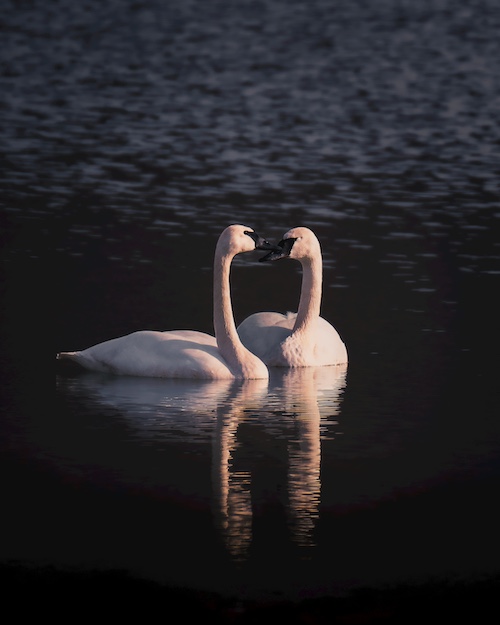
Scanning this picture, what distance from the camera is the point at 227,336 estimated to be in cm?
1226

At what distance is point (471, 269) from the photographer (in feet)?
52.9

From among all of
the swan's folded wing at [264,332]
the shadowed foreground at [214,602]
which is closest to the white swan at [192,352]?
the swan's folded wing at [264,332]

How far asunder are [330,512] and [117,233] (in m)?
9.23

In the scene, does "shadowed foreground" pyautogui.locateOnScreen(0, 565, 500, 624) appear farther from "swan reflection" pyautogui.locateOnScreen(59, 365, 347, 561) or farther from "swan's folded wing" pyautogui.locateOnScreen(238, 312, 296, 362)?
"swan's folded wing" pyautogui.locateOnScreen(238, 312, 296, 362)

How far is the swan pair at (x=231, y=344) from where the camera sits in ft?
39.6

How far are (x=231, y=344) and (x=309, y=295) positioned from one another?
118 cm

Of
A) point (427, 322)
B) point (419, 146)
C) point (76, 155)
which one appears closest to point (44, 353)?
point (427, 322)

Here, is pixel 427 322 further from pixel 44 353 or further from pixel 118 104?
pixel 118 104

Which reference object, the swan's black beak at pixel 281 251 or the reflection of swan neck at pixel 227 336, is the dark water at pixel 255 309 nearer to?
the reflection of swan neck at pixel 227 336

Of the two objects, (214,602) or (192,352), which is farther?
(192,352)

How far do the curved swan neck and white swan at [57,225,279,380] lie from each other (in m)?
0.86

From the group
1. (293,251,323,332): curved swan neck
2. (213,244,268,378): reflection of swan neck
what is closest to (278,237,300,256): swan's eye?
(293,251,323,332): curved swan neck

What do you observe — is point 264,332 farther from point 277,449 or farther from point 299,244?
point 277,449

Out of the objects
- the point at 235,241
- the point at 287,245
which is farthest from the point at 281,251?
the point at 235,241
